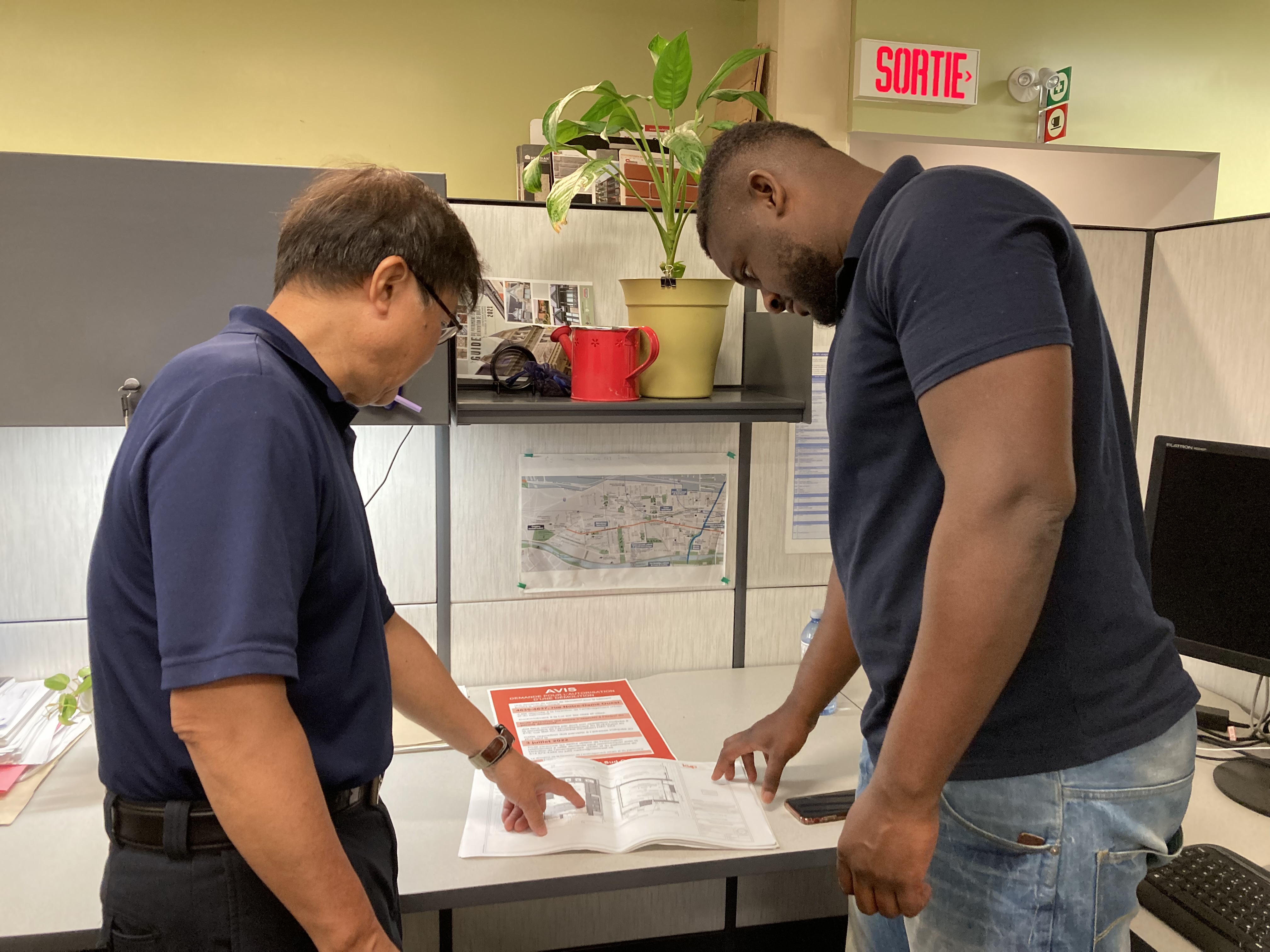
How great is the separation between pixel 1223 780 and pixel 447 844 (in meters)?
1.19

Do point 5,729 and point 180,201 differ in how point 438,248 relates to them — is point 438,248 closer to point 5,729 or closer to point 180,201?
point 180,201

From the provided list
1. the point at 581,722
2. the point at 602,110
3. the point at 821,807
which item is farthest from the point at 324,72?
the point at 821,807

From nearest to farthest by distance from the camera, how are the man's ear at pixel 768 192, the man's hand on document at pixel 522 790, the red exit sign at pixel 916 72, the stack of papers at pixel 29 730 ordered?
the man's ear at pixel 768 192 < the man's hand on document at pixel 522 790 < the stack of papers at pixel 29 730 < the red exit sign at pixel 916 72

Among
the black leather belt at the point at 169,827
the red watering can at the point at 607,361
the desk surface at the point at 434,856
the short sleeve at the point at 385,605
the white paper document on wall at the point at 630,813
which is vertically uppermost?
the red watering can at the point at 607,361

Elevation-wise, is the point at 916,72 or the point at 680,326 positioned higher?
the point at 916,72

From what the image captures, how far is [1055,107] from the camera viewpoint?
13.0 ft

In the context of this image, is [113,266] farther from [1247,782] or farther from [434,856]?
[1247,782]

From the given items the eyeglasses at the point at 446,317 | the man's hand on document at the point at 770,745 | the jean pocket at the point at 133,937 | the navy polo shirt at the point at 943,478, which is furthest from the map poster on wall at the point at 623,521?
the jean pocket at the point at 133,937

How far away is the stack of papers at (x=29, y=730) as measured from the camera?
4.55 ft

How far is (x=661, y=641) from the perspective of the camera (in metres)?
1.89

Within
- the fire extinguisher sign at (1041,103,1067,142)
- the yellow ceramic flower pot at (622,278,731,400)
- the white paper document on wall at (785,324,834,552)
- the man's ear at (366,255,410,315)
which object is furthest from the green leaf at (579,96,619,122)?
the fire extinguisher sign at (1041,103,1067,142)

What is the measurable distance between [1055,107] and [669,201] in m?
3.11

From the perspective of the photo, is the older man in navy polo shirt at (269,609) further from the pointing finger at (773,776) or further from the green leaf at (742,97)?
the green leaf at (742,97)

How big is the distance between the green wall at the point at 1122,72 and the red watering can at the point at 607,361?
9.19 ft
